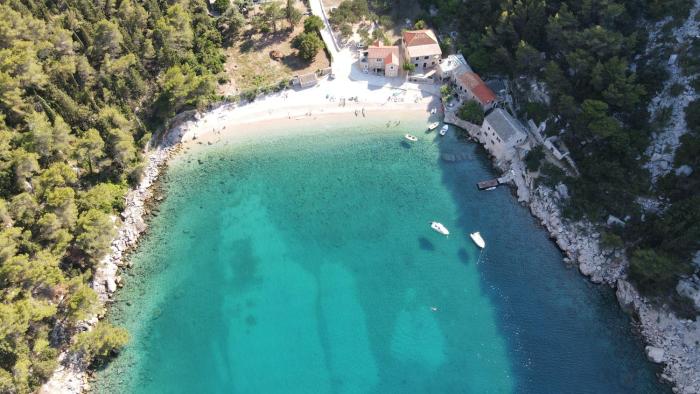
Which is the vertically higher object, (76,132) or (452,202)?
(76,132)

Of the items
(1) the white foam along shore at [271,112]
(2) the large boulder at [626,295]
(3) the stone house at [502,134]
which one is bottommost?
(2) the large boulder at [626,295]

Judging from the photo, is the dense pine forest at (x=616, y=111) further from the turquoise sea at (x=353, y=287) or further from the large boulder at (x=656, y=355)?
the turquoise sea at (x=353, y=287)

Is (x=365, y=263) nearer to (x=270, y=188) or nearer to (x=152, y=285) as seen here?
(x=270, y=188)

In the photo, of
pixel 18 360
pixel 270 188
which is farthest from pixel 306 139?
pixel 18 360

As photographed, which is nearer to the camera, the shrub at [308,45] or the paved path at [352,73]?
the paved path at [352,73]

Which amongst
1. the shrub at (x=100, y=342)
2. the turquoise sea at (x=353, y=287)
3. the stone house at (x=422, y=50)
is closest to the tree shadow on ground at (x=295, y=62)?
the turquoise sea at (x=353, y=287)

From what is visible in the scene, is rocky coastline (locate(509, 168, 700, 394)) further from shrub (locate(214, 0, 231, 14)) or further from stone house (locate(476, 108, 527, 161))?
shrub (locate(214, 0, 231, 14))
